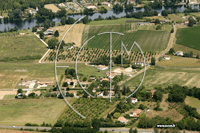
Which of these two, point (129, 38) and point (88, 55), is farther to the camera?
point (129, 38)

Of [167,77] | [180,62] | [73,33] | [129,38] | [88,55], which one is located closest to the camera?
[167,77]

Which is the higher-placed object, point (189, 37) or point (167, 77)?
point (189, 37)

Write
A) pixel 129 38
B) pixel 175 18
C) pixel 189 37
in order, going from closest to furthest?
pixel 129 38 → pixel 189 37 → pixel 175 18

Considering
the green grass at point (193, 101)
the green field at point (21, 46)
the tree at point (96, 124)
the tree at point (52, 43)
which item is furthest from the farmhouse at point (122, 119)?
the tree at point (52, 43)

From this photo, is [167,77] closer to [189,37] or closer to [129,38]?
[129,38]

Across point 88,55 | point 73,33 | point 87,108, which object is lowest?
point 87,108

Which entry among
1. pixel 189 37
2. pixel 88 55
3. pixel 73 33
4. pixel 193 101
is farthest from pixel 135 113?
pixel 73 33

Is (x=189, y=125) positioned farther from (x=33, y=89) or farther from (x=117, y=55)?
(x=117, y=55)

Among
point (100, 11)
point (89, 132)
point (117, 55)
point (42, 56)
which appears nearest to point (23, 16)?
point (100, 11)
